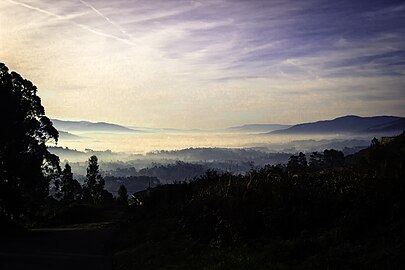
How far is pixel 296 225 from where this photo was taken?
11383 millimetres

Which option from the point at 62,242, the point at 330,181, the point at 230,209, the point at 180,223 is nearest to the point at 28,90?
the point at 62,242

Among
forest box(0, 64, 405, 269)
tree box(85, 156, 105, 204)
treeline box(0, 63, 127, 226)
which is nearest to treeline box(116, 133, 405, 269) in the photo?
forest box(0, 64, 405, 269)

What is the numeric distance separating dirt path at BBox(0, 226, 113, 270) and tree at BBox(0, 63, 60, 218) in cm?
753

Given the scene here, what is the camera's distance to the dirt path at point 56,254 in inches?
557

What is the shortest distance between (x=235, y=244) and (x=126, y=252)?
6056mm

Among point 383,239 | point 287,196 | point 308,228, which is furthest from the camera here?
point 287,196

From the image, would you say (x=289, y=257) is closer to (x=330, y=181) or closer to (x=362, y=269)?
(x=362, y=269)

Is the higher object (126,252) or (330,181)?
(330,181)

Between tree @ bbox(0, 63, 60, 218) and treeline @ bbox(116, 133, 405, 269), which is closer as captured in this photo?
treeline @ bbox(116, 133, 405, 269)

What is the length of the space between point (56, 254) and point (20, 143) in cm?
1509

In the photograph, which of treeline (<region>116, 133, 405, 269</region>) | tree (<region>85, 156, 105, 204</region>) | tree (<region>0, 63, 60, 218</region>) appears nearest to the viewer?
treeline (<region>116, 133, 405, 269</region>)

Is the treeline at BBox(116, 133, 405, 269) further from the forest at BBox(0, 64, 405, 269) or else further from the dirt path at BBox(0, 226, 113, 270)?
the dirt path at BBox(0, 226, 113, 270)

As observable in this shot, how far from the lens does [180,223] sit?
17625mm

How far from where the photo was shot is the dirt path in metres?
14.1
